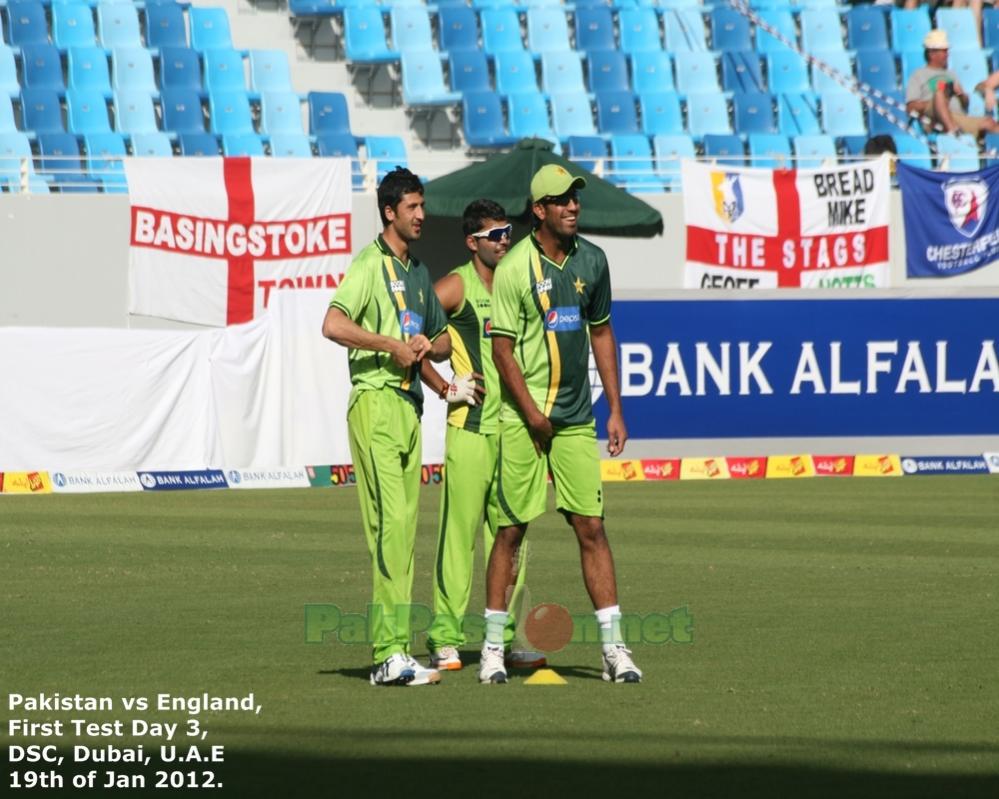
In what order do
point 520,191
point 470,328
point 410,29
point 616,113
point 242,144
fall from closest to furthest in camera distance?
point 470,328 → point 520,191 → point 242,144 → point 410,29 → point 616,113

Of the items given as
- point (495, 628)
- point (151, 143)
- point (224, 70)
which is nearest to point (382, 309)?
point (495, 628)

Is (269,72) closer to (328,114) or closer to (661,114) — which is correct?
(328,114)

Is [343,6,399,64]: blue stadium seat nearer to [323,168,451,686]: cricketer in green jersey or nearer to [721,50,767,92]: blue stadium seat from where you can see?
[721,50,767,92]: blue stadium seat

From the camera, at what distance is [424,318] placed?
9.07m

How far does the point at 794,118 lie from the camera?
1286 inches

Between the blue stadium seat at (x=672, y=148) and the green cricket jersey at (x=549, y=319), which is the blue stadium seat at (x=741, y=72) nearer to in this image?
the blue stadium seat at (x=672, y=148)

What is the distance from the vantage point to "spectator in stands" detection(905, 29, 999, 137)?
100ft

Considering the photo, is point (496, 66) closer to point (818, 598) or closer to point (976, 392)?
point (976, 392)

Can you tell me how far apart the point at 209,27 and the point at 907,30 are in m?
12.2

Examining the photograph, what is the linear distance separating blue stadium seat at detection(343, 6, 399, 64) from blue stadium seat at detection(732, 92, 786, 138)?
5.60 meters

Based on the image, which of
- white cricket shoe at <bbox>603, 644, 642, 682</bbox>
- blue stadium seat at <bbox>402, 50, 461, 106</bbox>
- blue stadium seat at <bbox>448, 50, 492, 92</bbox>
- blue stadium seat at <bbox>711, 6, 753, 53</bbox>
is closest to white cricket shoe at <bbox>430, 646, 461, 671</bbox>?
white cricket shoe at <bbox>603, 644, 642, 682</bbox>

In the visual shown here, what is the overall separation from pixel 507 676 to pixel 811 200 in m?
19.1

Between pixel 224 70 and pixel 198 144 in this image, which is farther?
pixel 224 70

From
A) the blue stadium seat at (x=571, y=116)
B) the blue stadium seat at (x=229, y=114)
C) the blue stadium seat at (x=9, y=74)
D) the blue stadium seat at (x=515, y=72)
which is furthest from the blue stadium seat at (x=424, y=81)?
the blue stadium seat at (x=9, y=74)
